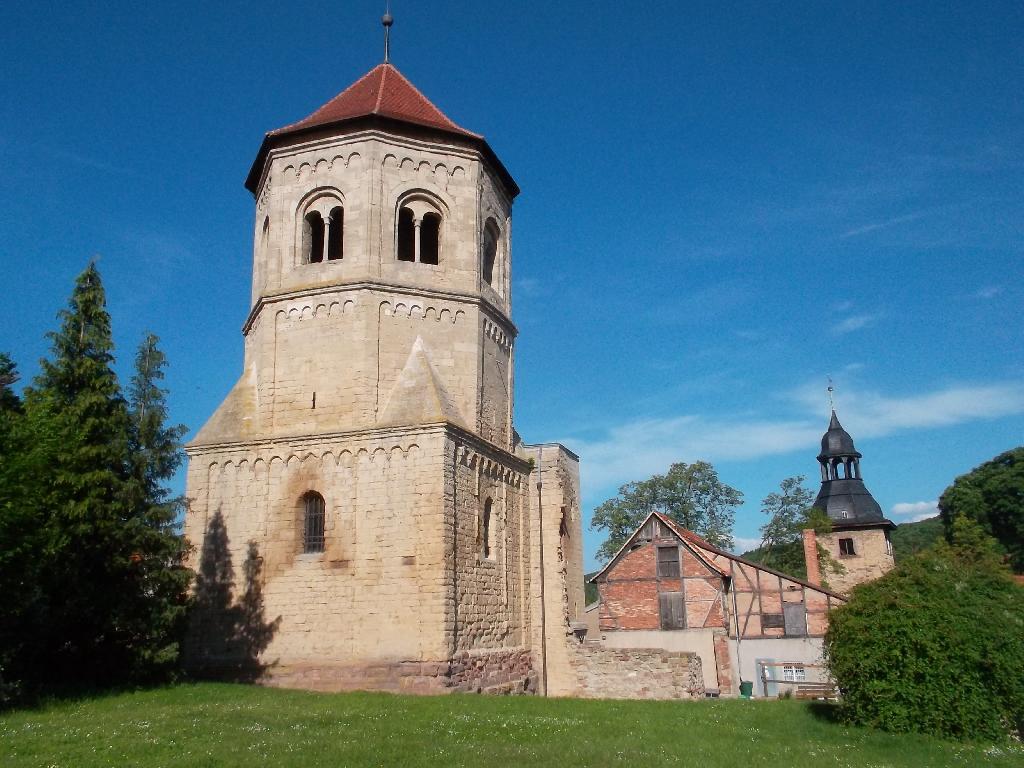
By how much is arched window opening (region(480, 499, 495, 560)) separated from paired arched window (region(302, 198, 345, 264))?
6842 mm

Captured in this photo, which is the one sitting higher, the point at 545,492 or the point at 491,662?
the point at 545,492

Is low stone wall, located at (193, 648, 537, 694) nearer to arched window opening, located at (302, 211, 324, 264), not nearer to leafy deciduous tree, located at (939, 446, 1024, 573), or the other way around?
arched window opening, located at (302, 211, 324, 264)

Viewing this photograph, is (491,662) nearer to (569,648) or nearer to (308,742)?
(569,648)

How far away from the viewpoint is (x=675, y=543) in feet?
93.6

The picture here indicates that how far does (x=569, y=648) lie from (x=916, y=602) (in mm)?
9194

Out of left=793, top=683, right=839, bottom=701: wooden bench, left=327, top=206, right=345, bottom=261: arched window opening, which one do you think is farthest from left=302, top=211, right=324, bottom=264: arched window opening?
left=793, top=683, right=839, bottom=701: wooden bench

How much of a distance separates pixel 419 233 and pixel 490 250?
273cm

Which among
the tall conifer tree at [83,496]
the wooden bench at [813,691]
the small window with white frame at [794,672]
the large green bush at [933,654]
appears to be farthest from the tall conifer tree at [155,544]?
the small window with white frame at [794,672]

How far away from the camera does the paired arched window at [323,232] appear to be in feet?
65.7

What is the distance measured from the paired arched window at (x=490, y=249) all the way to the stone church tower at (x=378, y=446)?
0.17 ft

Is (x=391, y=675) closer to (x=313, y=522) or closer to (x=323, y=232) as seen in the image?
(x=313, y=522)

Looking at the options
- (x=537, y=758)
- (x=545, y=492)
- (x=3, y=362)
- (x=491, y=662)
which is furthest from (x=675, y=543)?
(x=3, y=362)

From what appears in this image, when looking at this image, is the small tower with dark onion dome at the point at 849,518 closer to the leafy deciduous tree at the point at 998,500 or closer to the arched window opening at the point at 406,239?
the leafy deciduous tree at the point at 998,500

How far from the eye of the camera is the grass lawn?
984 centimetres
